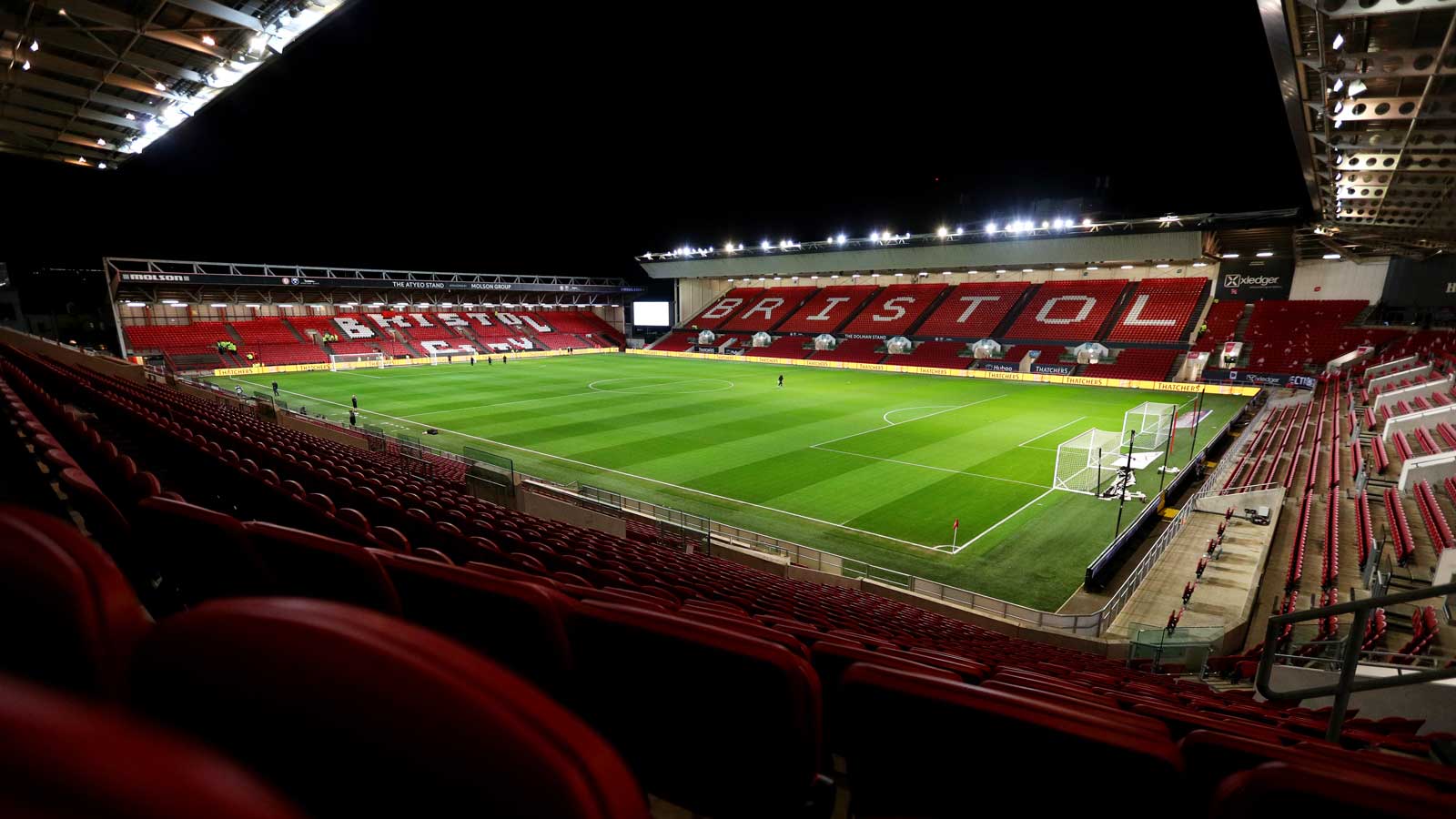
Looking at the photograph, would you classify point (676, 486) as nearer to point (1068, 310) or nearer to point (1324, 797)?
point (1324, 797)

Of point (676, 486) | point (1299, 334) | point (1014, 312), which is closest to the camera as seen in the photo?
point (676, 486)

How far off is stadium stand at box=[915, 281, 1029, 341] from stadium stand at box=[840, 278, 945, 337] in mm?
1503

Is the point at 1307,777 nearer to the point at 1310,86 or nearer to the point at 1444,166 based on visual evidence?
the point at 1310,86

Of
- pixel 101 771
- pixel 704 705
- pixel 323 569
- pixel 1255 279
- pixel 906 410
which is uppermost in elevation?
pixel 1255 279

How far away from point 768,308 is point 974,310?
834 inches

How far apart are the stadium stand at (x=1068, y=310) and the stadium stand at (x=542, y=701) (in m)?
48.3

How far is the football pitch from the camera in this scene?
50.4 feet

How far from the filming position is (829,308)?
6178 cm

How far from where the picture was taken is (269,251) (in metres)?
51.3

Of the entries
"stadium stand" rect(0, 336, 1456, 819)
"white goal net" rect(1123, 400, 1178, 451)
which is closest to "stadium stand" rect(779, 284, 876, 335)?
"white goal net" rect(1123, 400, 1178, 451)

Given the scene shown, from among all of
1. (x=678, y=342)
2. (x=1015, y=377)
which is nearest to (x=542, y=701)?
(x=1015, y=377)

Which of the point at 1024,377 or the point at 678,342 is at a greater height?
the point at 678,342

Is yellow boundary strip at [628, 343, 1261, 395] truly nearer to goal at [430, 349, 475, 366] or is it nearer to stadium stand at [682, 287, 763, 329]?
stadium stand at [682, 287, 763, 329]

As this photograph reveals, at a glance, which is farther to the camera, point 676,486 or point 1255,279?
point 1255,279
